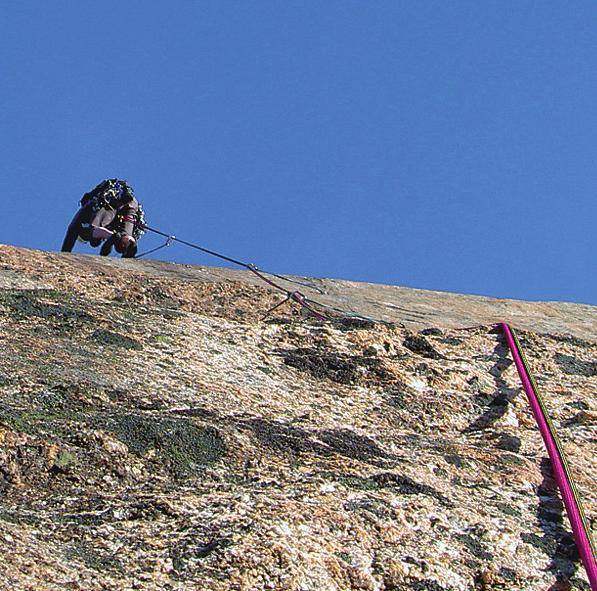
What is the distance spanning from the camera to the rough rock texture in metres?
4.17

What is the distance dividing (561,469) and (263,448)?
1480 millimetres

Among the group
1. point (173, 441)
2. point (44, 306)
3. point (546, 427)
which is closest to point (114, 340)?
point (44, 306)

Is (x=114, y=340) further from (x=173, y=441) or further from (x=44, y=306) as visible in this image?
(x=173, y=441)

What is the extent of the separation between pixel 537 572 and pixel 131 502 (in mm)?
1688

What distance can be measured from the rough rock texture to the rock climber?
2.86 meters

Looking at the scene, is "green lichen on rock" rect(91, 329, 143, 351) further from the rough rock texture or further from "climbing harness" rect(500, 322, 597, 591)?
"climbing harness" rect(500, 322, 597, 591)

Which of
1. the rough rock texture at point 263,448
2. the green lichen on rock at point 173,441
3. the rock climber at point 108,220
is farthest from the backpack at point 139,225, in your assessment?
the green lichen on rock at point 173,441

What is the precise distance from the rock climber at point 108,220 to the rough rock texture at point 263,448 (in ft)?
9.37

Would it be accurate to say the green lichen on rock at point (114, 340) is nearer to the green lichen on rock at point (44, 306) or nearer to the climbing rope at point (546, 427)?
the green lichen on rock at point (44, 306)

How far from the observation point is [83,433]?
4793 mm

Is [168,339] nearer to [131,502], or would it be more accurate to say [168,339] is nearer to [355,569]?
[131,502]

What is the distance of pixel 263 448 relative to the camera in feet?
16.8

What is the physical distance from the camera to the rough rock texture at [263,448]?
4.17 metres

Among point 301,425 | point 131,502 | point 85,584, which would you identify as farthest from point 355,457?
point 85,584
